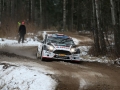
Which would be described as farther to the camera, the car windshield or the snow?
the car windshield

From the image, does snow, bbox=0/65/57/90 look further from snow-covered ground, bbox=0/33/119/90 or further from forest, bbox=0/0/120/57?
forest, bbox=0/0/120/57

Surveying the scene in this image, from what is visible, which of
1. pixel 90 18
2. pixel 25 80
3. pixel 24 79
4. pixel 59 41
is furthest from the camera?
pixel 90 18

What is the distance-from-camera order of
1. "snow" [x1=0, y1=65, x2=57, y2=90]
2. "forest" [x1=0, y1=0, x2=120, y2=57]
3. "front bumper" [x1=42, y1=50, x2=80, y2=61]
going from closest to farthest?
1. "snow" [x1=0, y1=65, x2=57, y2=90]
2. "front bumper" [x1=42, y1=50, x2=80, y2=61]
3. "forest" [x1=0, y1=0, x2=120, y2=57]

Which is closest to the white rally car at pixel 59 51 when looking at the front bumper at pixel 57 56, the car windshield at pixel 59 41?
the front bumper at pixel 57 56

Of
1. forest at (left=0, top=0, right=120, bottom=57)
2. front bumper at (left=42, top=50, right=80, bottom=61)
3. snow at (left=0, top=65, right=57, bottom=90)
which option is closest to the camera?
snow at (left=0, top=65, right=57, bottom=90)

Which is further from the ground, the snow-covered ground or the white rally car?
the white rally car

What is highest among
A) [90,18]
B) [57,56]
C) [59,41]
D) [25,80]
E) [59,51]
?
[90,18]

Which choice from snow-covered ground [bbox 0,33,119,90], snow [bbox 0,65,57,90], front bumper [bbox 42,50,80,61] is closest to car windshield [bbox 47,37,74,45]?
front bumper [bbox 42,50,80,61]

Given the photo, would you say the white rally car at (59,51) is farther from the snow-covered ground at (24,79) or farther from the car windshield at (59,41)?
the snow-covered ground at (24,79)

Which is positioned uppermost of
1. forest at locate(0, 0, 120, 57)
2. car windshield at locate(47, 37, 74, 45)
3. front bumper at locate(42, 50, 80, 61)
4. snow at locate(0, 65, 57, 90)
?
forest at locate(0, 0, 120, 57)

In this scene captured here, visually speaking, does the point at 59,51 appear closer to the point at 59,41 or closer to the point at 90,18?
the point at 59,41

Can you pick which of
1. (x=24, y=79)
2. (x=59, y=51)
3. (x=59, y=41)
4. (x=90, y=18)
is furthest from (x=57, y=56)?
(x=90, y=18)

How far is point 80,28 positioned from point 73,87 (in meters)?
40.4

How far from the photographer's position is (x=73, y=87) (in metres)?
8.33
